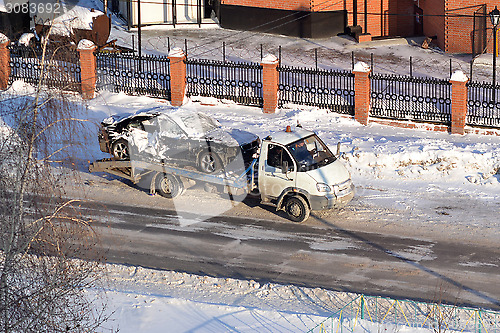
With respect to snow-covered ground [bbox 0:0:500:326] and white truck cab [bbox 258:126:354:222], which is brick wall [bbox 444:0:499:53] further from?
white truck cab [bbox 258:126:354:222]

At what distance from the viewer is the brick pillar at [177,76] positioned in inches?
966

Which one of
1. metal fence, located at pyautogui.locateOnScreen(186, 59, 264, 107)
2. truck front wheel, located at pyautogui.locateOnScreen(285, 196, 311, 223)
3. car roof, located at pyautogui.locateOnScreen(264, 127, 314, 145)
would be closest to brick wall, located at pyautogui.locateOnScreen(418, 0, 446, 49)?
metal fence, located at pyautogui.locateOnScreen(186, 59, 264, 107)

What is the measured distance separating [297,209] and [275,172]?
93cm

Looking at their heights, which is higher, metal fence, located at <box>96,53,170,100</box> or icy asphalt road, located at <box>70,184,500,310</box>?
metal fence, located at <box>96,53,170,100</box>

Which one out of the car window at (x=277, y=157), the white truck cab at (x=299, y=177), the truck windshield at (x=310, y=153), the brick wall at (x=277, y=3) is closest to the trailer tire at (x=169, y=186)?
the white truck cab at (x=299, y=177)

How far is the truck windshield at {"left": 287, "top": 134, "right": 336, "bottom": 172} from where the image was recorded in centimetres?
1723

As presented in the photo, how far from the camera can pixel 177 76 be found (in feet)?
81.6

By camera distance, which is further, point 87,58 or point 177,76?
point 87,58

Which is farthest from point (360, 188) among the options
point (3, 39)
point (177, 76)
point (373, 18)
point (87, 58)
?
point (373, 18)

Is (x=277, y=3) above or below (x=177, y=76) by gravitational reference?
above

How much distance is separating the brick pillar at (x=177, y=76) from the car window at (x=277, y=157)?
26.6 ft

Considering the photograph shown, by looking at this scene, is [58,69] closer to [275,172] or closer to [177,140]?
[275,172]

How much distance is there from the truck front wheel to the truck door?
31 centimetres

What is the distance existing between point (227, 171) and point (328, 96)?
718 centimetres
